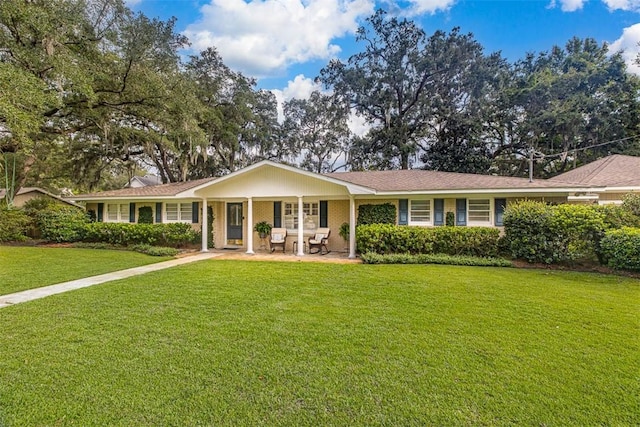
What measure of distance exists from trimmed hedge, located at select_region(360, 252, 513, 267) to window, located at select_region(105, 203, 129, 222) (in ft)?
38.1

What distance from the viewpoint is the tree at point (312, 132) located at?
89.0 ft

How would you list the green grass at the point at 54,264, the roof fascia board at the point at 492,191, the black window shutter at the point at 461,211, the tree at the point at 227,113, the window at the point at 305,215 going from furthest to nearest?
1. the tree at the point at 227,113
2. the window at the point at 305,215
3. the black window shutter at the point at 461,211
4. the roof fascia board at the point at 492,191
5. the green grass at the point at 54,264

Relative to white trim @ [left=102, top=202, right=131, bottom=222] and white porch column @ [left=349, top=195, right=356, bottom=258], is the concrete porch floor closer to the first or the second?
white porch column @ [left=349, top=195, right=356, bottom=258]

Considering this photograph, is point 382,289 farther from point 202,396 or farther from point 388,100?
point 388,100

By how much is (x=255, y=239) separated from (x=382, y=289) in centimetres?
870

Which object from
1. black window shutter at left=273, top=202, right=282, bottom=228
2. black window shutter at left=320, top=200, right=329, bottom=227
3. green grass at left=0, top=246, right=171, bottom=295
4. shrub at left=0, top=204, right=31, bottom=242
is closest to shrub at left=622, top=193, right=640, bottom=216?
black window shutter at left=320, top=200, right=329, bottom=227

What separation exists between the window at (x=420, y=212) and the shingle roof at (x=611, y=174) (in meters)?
5.35

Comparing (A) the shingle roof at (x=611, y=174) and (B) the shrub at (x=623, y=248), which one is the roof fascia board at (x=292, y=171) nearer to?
(B) the shrub at (x=623, y=248)

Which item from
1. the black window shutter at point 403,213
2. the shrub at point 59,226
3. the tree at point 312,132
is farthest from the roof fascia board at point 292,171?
the tree at point 312,132

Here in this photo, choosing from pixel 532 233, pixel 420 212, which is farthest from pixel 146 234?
pixel 532 233

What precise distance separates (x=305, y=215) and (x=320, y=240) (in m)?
1.55

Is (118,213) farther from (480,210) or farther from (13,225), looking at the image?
(480,210)

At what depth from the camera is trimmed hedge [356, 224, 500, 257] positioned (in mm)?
10000

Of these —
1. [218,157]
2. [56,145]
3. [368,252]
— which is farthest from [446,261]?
[56,145]
